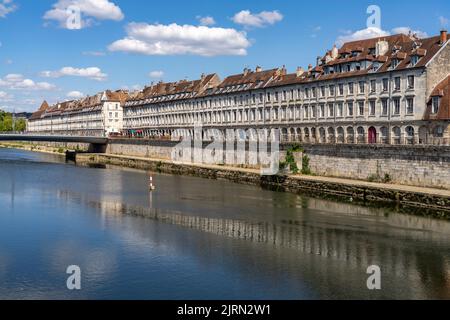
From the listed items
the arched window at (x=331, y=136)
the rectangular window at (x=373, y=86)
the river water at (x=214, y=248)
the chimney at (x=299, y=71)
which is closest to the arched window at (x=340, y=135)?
the arched window at (x=331, y=136)

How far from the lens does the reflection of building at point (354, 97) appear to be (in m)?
50.6

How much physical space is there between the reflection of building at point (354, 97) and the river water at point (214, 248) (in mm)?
14597

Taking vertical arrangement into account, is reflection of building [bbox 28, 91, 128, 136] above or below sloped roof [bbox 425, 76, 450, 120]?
above

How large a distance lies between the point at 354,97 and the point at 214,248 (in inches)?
1414

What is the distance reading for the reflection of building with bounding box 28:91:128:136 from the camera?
132125 millimetres

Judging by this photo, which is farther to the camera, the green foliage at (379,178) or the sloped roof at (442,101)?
the sloped roof at (442,101)

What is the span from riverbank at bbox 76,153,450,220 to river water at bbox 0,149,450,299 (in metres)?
2.59

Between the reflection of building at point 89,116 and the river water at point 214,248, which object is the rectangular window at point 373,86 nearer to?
the river water at point 214,248

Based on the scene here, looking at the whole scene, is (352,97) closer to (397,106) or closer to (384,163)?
(397,106)

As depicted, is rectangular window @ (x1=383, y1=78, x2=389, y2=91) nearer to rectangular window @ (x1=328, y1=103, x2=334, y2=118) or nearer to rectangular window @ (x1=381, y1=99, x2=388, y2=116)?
rectangular window @ (x1=381, y1=99, x2=388, y2=116)

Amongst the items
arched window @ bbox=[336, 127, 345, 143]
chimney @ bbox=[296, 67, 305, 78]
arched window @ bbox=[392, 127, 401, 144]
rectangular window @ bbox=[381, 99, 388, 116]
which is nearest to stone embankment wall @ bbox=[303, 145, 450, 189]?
arched window @ bbox=[336, 127, 345, 143]

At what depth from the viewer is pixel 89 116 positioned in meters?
142

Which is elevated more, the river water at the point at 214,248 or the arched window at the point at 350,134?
Result: the arched window at the point at 350,134
